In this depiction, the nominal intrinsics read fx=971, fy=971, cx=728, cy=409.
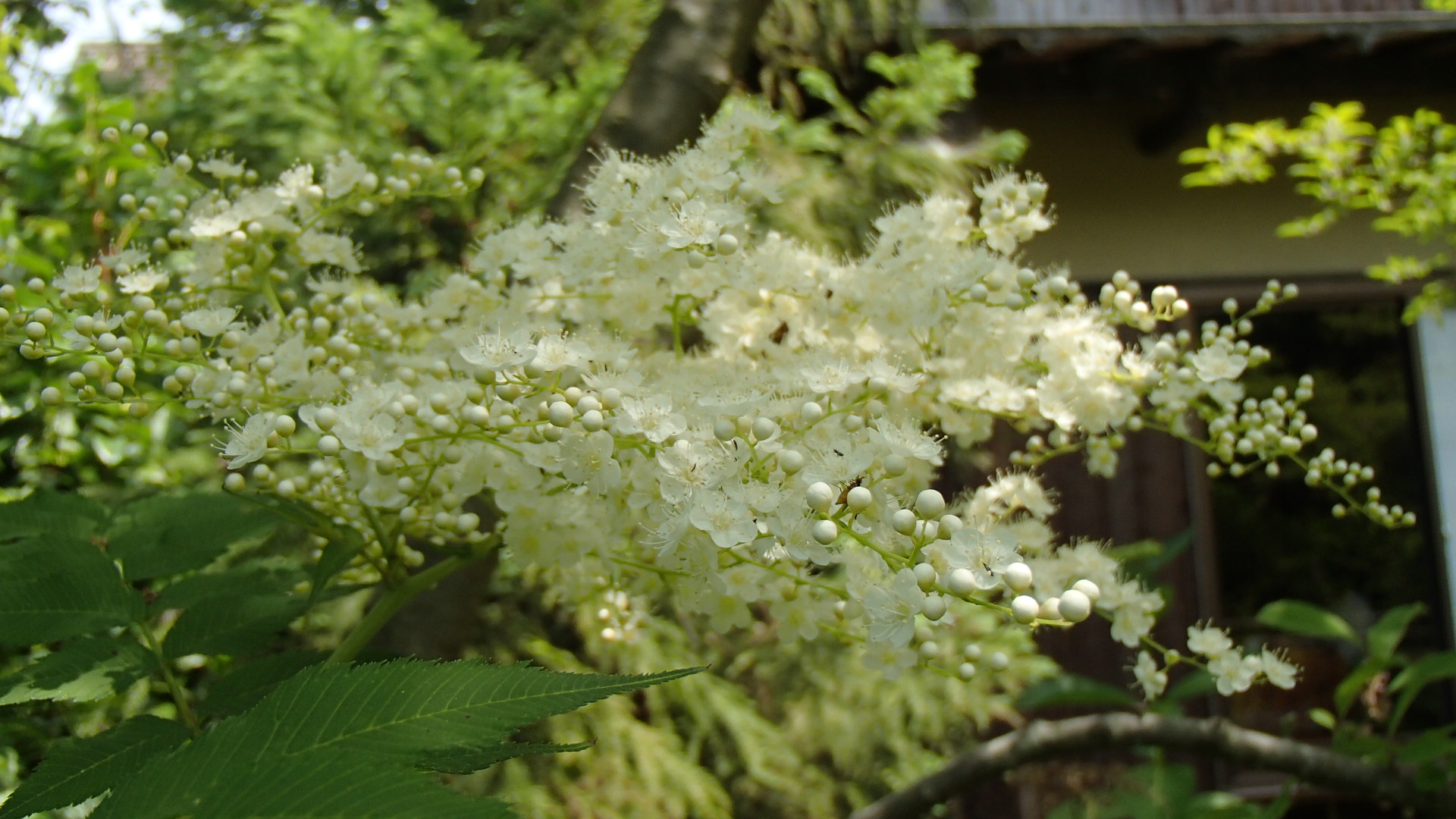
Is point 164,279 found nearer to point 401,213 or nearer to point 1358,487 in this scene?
point 401,213

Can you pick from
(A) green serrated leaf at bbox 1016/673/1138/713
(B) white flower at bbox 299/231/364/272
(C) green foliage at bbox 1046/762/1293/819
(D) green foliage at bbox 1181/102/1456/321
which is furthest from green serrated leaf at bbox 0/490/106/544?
(D) green foliage at bbox 1181/102/1456/321

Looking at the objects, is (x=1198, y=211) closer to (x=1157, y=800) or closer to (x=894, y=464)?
(x=1157, y=800)

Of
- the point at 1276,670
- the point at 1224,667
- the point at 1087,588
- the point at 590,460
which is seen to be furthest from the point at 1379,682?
the point at 590,460

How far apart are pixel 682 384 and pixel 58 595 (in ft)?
1.99

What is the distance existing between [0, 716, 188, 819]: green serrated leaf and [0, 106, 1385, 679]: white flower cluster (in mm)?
219

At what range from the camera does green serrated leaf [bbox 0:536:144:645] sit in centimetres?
86

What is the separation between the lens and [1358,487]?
5.12 metres

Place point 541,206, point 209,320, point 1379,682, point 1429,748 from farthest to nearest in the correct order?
point 541,206
point 1379,682
point 1429,748
point 209,320

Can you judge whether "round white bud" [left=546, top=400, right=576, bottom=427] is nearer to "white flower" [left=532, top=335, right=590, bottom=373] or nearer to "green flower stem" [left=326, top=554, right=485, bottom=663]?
"white flower" [left=532, top=335, right=590, bottom=373]

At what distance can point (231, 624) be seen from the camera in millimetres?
950

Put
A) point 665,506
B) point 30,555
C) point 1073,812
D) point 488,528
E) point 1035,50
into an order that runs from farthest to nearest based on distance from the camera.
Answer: point 1035,50, point 1073,812, point 488,528, point 30,555, point 665,506

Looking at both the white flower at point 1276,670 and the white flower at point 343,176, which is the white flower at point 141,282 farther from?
the white flower at point 1276,670

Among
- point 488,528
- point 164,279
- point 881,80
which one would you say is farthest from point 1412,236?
point 164,279

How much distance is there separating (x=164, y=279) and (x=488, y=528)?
0.44 m
